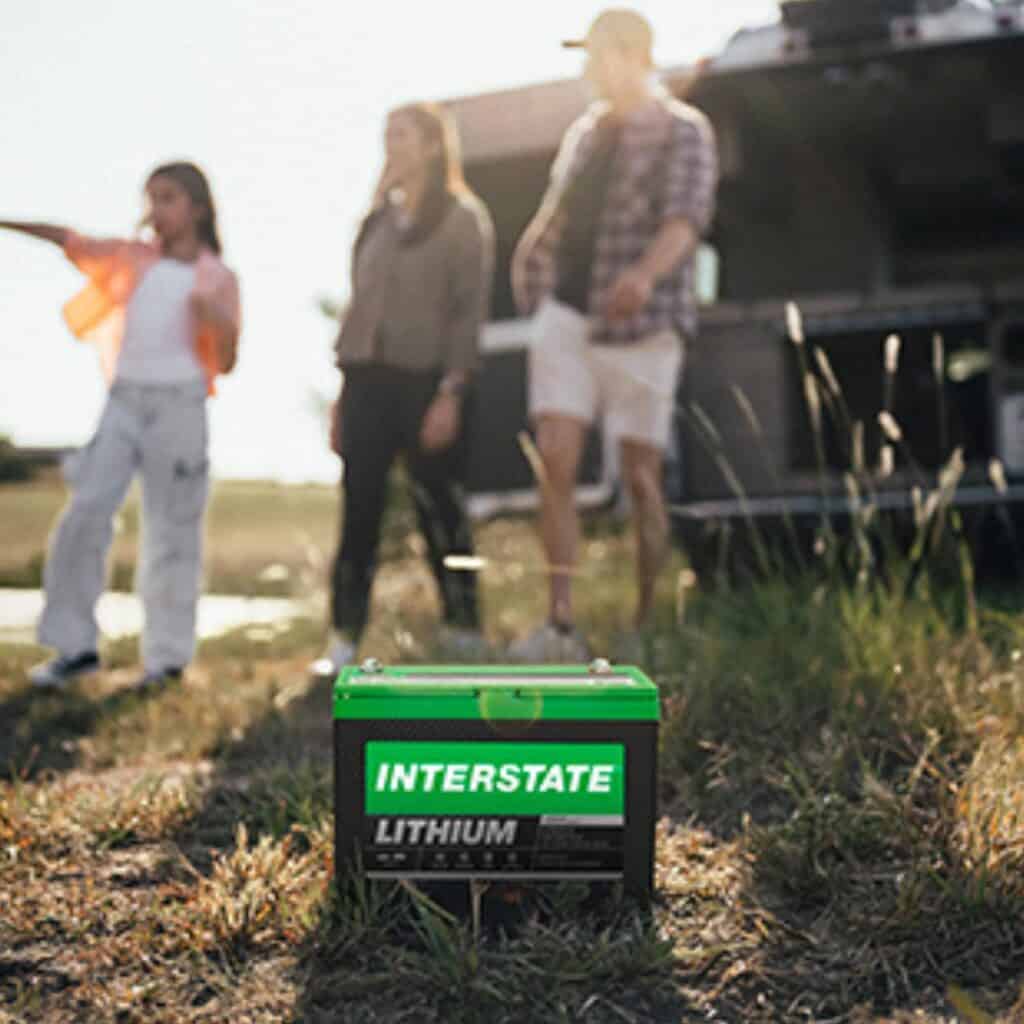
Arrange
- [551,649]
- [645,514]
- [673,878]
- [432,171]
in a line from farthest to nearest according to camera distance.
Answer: [432,171]
[645,514]
[551,649]
[673,878]

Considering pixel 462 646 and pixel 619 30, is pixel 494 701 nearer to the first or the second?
pixel 462 646

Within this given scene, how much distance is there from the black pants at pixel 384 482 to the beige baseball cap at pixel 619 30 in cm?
106

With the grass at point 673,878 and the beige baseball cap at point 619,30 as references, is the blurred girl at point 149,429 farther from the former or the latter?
the beige baseball cap at point 619,30

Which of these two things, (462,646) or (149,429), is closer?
(462,646)

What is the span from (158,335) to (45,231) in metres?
0.46

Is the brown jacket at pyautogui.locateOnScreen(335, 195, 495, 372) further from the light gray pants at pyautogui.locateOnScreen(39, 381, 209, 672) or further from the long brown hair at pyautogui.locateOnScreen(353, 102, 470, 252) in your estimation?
the light gray pants at pyautogui.locateOnScreen(39, 381, 209, 672)

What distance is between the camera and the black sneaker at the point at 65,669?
12.3 ft

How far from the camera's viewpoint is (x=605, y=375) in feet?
12.2

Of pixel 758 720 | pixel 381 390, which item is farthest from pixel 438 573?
pixel 758 720

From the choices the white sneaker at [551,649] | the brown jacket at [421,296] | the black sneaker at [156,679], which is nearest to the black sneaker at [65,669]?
the black sneaker at [156,679]

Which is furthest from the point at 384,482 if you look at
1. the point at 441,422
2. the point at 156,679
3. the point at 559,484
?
the point at 156,679

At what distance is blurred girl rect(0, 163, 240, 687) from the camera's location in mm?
3748

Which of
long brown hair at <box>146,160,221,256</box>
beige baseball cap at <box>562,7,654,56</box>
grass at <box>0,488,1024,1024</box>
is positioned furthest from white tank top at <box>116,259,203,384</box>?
beige baseball cap at <box>562,7,654,56</box>

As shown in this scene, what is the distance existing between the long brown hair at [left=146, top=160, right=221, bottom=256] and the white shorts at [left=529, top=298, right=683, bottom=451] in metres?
1.04
